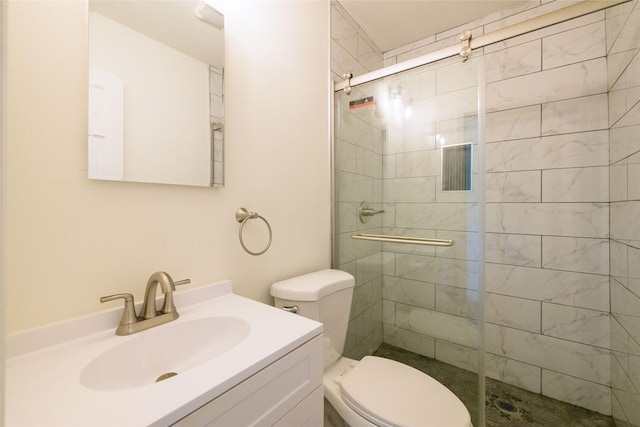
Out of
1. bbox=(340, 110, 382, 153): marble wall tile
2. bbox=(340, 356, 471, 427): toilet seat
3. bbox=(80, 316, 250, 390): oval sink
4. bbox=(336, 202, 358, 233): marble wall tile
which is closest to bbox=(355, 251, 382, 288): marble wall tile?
bbox=(336, 202, 358, 233): marble wall tile

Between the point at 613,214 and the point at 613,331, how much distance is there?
62 centimetres

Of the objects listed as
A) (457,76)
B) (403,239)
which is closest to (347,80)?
(457,76)

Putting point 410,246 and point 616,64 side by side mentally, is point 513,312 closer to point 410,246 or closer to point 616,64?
point 410,246

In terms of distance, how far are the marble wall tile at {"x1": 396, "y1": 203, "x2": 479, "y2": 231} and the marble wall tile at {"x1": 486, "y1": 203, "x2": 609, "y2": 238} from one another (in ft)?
2.03

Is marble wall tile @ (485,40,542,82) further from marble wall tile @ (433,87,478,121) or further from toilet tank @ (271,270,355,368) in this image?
toilet tank @ (271,270,355,368)

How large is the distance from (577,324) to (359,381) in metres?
1.41

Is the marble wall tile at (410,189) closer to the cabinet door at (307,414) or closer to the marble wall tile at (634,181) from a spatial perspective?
the marble wall tile at (634,181)

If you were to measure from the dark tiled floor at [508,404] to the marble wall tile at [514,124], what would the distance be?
145 cm

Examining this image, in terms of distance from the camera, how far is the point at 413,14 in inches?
69.6

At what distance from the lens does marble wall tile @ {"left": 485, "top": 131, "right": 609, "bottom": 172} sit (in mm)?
1470

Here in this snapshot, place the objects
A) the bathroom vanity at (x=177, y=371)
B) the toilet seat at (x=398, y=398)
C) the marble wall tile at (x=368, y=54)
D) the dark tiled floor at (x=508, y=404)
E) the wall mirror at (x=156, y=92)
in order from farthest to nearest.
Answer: the marble wall tile at (x=368, y=54)
the dark tiled floor at (x=508, y=404)
the toilet seat at (x=398, y=398)
the wall mirror at (x=156, y=92)
the bathroom vanity at (x=177, y=371)

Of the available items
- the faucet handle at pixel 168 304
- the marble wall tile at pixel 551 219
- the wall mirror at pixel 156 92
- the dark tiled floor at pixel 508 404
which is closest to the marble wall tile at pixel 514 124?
the marble wall tile at pixel 551 219

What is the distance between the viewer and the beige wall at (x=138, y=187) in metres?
0.61

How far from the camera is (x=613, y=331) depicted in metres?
1.40
